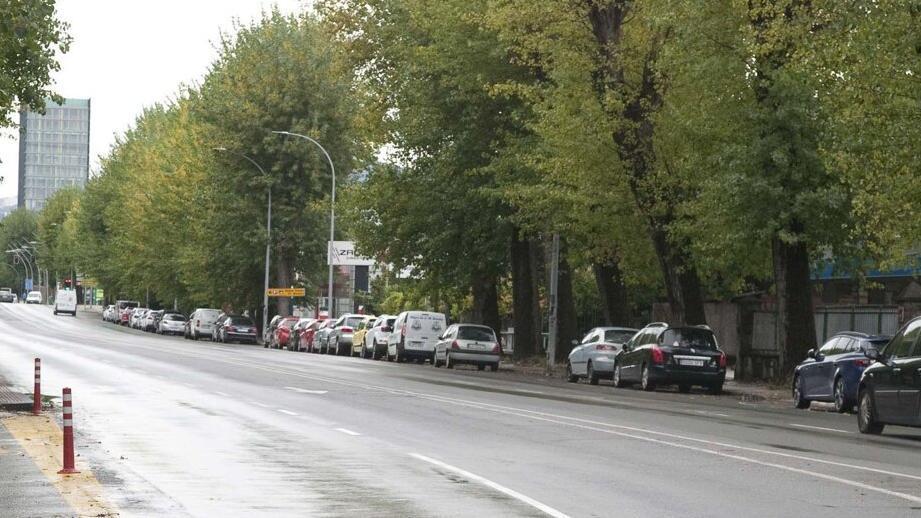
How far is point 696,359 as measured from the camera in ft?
122

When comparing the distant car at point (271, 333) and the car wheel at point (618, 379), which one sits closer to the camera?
the car wheel at point (618, 379)

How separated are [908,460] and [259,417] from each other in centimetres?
985

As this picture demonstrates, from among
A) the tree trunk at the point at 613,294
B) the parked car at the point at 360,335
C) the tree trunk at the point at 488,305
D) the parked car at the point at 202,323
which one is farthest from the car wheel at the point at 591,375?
the parked car at the point at 202,323

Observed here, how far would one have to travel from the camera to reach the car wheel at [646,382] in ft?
123

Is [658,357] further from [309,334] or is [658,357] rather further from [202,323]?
[202,323]

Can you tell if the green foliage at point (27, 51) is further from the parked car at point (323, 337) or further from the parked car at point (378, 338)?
the parked car at point (323, 337)

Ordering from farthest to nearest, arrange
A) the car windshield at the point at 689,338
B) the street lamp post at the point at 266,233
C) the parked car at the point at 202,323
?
the parked car at the point at 202,323 < the street lamp post at the point at 266,233 < the car windshield at the point at 689,338

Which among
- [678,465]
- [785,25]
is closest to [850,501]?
[678,465]

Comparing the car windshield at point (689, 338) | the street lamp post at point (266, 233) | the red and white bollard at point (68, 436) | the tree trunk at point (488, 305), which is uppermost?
the street lamp post at point (266, 233)

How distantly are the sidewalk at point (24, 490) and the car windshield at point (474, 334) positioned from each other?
32.9m

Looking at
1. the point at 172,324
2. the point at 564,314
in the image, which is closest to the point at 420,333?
the point at 564,314

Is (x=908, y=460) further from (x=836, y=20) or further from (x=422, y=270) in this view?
(x=422, y=270)

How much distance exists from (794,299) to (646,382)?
391 centimetres

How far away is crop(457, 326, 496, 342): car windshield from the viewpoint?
50719mm
